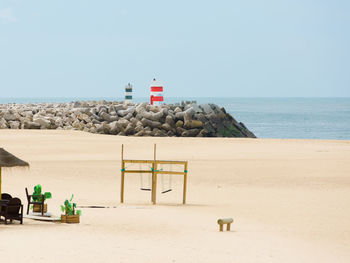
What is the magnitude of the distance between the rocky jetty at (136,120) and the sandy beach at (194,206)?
7887 millimetres

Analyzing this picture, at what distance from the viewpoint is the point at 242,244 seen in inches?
455

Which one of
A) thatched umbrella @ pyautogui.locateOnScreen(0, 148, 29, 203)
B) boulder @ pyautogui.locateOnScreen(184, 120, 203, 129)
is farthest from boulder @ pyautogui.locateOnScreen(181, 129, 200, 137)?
thatched umbrella @ pyautogui.locateOnScreen(0, 148, 29, 203)

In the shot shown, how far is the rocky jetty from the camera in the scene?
136 feet

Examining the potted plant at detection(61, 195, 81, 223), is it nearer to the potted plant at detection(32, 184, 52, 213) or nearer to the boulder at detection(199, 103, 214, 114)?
the potted plant at detection(32, 184, 52, 213)

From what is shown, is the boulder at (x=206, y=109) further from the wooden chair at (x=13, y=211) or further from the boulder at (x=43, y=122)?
the wooden chair at (x=13, y=211)

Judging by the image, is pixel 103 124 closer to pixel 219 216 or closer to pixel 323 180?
pixel 323 180

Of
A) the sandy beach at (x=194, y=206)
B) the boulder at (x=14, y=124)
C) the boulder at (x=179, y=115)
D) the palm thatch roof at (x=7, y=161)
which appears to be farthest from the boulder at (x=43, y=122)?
the palm thatch roof at (x=7, y=161)

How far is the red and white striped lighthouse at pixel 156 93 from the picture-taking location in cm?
4984

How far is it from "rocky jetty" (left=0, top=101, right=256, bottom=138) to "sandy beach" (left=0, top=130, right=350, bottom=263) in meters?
7.89

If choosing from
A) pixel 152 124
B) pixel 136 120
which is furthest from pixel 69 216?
pixel 136 120

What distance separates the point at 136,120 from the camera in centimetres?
4234

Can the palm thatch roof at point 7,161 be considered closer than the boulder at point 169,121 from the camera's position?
Yes

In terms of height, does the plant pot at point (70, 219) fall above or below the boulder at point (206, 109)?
below

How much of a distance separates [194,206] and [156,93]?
33.8m
